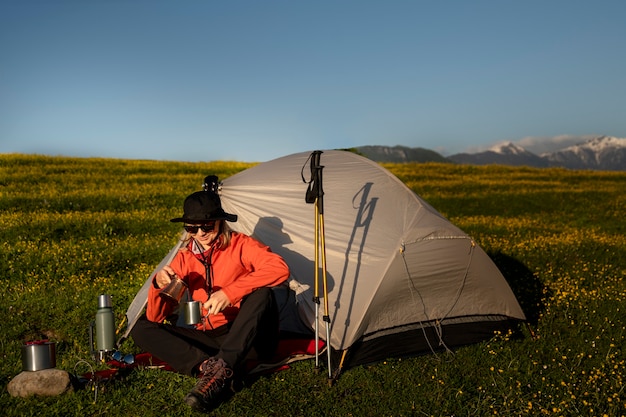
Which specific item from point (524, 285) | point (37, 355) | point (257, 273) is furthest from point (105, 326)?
point (524, 285)

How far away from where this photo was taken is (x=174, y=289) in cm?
733

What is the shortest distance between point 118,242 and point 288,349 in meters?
9.37

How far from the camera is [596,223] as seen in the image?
2505 centimetres

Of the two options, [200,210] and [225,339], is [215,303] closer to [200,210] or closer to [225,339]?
[225,339]

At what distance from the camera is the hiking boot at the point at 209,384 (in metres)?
6.52

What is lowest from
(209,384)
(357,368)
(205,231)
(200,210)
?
(357,368)

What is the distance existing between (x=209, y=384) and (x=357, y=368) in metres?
2.18

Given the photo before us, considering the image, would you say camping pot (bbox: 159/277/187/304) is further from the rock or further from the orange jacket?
the rock

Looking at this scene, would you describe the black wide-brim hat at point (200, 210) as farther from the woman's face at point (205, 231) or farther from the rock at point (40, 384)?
the rock at point (40, 384)

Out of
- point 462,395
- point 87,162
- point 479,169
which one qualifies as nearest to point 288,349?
point 462,395

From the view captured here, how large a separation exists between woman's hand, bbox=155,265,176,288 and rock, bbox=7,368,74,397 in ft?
4.57

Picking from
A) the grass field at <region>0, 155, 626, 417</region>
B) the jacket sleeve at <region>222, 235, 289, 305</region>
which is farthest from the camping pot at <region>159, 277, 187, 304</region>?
Result: the grass field at <region>0, 155, 626, 417</region>

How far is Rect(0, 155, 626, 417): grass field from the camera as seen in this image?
7.04 m

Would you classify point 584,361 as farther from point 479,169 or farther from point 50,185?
point 479,169
